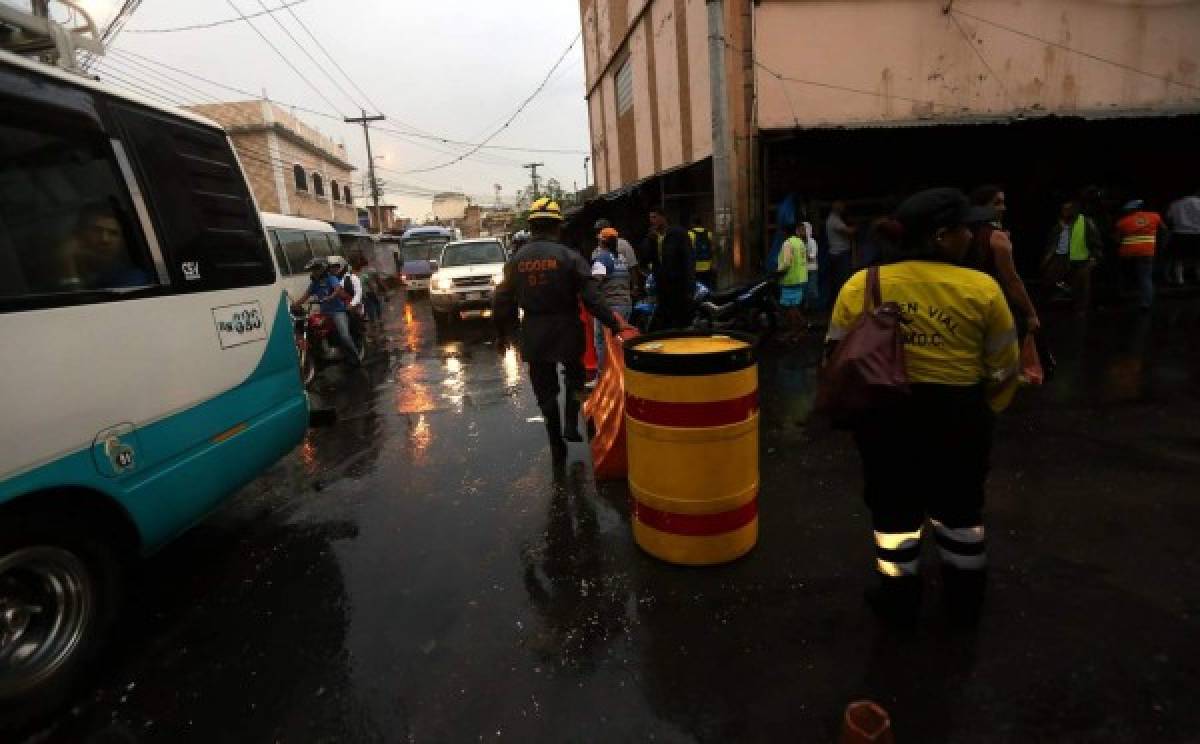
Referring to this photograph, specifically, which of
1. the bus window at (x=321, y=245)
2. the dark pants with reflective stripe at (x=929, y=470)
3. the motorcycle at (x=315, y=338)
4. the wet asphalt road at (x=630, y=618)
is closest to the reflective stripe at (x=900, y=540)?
the dark pants with reflective stripe at (x=929, y=470)

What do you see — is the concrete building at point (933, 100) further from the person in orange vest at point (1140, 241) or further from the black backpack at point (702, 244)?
the person in orange vest at point (1140, 241)

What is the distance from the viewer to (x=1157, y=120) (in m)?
11.2

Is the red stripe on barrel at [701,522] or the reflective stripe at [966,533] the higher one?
the reflective stripe at [966,533]

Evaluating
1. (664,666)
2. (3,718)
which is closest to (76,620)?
(3,718)

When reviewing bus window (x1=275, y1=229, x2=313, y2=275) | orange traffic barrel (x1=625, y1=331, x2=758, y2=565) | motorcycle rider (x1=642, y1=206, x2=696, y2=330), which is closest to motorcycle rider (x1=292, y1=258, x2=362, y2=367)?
motorcycle rider (x1=642, y1=206, x2=696, y2=330)

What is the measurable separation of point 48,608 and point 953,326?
3.93 meters

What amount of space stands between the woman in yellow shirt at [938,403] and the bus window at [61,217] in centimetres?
331

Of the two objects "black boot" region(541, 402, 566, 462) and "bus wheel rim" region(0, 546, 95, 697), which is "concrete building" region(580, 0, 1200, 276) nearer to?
"black boot" region(541, 402, 566, 462)

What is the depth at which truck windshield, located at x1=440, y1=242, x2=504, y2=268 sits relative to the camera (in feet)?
48.9

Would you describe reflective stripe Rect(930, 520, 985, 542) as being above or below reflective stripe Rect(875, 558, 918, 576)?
above

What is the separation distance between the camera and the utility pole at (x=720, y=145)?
32.3 feet

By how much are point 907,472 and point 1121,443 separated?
11.2 feet

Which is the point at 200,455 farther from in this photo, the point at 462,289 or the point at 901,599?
the point at 462,289

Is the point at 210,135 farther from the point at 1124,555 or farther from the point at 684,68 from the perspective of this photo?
the point at 684,68
